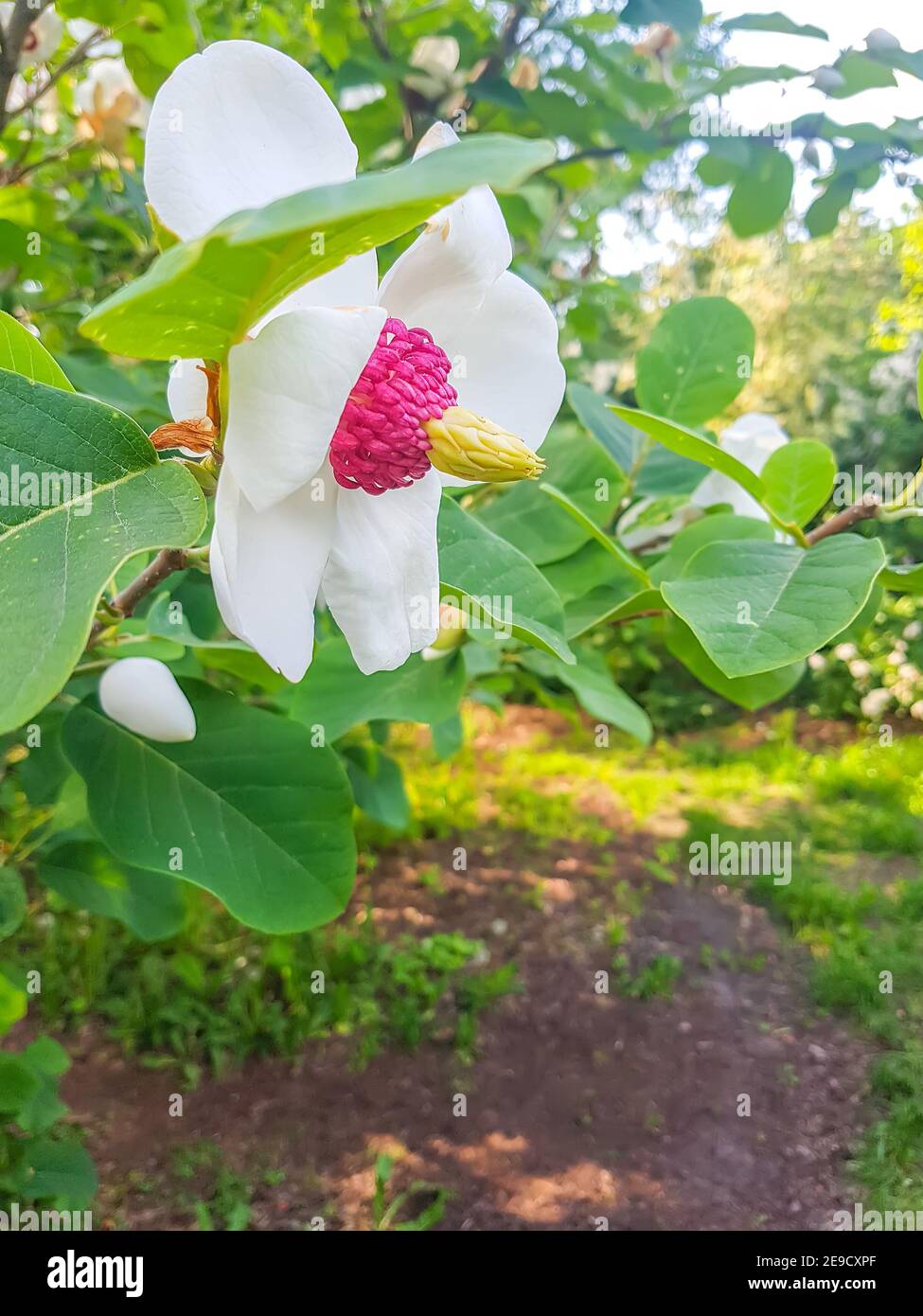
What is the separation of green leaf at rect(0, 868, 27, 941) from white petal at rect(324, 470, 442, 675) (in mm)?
766

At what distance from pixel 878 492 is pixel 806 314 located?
23.7 ft

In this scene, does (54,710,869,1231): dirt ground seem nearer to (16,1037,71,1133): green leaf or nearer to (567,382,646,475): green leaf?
(16,1037,71,1133): green leaf

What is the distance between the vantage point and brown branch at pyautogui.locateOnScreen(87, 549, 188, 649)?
46 cm

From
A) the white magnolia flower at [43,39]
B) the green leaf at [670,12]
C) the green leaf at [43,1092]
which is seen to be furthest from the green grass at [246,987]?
the green leaf at [670,12]

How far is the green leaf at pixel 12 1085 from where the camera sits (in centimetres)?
123

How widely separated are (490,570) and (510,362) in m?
0.14

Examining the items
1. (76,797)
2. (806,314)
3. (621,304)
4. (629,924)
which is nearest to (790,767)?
(629,924)

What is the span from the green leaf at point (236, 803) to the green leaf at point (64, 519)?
1.32ft

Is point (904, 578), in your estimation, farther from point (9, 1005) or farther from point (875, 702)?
point (875, 702)

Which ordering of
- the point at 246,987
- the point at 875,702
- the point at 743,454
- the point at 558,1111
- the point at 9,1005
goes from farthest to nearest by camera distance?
the point at 875,702
the point at 246,987
the point at 558,1111
the point at 9,1005
the point at 743,454

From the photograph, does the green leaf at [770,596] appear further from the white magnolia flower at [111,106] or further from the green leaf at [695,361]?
the white magnolia flower at [111,106]

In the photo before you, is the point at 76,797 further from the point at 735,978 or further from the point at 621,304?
the point at 735,978

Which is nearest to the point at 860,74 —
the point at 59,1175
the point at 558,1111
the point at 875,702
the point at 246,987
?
the point at 59,1175

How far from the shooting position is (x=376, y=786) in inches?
66.4
